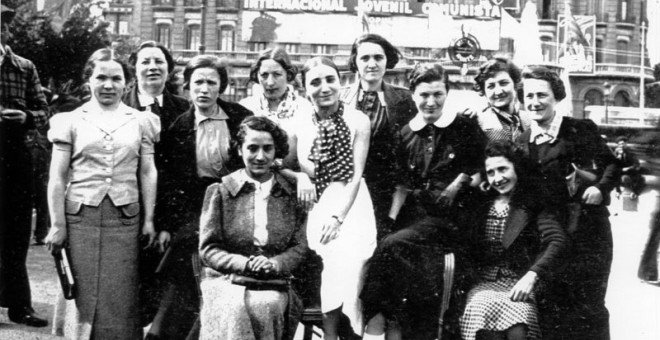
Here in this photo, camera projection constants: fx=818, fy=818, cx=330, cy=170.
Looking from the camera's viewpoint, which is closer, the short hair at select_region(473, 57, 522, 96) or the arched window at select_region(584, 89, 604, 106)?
the short hair at select_region(473, 57, 522, 96)

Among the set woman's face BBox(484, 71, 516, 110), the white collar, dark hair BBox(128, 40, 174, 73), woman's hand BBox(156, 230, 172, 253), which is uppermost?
dark hair BBox(128, 40, 174, 73)

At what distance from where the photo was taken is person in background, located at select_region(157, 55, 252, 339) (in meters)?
4.39

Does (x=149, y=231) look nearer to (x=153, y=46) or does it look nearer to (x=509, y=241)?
(x=153, y=46)

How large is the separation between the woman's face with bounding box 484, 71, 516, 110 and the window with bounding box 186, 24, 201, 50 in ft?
6.86

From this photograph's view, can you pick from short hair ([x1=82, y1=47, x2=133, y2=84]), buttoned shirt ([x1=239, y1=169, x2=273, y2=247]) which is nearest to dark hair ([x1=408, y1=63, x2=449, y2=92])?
buttoned shirt ([x1=239, y1=169, x2=273, y2=247])

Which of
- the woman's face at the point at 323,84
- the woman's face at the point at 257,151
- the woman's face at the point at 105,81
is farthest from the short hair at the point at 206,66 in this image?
the woman's face at the point at 257,151

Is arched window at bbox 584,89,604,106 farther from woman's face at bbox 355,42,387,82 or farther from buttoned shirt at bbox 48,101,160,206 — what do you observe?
buttoned shirt at bbox 48,101,160,206

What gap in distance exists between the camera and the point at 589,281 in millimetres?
4188

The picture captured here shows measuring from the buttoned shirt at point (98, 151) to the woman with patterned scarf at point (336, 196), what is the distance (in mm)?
902

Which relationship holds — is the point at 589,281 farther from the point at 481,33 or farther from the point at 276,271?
the point at 481,33

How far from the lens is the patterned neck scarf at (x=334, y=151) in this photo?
422 cm

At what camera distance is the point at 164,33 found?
19.2 feet

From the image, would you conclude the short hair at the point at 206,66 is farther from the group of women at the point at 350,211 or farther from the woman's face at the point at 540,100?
the woman's face at the point at 540,100

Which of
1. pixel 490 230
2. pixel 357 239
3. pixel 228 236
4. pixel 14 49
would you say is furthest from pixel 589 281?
pixel 14 49
